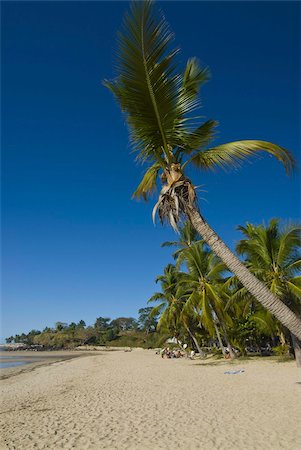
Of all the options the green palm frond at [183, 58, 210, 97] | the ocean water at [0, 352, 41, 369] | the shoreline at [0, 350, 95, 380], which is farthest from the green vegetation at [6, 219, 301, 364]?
the ocean water at [0, 352, 41, 369]

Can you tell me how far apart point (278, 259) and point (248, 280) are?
11.5 metres

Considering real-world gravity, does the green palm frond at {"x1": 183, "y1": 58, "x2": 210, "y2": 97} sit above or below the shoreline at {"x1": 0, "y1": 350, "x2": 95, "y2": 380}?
above

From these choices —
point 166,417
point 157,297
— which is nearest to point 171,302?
point 157,297

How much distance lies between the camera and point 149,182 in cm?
659

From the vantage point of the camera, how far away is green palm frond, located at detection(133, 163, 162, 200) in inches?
254

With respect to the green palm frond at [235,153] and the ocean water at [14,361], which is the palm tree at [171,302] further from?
the green palm frond at [235,153]

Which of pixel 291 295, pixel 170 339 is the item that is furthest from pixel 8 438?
pixel 170 339

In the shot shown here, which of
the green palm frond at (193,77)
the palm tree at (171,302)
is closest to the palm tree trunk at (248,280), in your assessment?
the green palm frond at (193,77)

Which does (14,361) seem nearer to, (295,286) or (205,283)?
(205,283)

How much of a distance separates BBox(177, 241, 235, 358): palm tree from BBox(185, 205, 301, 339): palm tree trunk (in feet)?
51.6

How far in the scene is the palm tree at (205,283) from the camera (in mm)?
20609

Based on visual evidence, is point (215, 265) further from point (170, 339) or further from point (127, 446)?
point (170, 339)

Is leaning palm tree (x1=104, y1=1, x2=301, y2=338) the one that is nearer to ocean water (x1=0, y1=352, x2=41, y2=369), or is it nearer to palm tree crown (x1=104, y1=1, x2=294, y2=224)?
palm tree crown (x1=104, y1=1, x2=294, y2=224)

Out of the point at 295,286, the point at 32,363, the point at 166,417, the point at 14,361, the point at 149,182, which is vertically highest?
the point at 149,182
